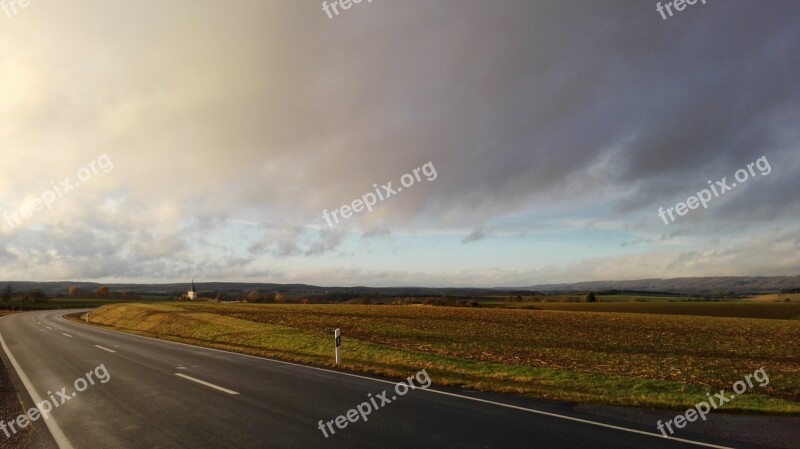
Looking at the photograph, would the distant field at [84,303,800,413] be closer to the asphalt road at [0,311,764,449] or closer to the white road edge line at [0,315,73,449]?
the asphalt road at [0,311,764,449]

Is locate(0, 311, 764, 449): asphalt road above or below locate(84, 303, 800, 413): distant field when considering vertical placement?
above

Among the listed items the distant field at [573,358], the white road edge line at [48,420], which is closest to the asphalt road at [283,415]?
the white road edge line at [48,420]

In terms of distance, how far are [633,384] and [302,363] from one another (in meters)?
10.7

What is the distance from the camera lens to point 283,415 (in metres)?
8.91

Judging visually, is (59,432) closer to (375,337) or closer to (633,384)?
(633,384)

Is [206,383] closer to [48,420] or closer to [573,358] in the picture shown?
[48,420]

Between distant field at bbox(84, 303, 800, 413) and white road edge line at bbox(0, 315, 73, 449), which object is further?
distant field at bbox(84, 303, 800, 413)

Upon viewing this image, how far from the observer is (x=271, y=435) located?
761 centimetres

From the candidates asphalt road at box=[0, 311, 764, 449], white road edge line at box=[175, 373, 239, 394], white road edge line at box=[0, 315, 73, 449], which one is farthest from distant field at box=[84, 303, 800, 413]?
white road edge line at box=[0, 315, 73, 449]

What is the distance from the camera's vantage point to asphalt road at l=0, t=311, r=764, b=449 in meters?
7.36

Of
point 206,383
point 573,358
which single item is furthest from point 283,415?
point 573,358

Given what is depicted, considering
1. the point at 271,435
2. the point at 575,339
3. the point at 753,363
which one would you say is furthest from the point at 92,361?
the point at 753,363

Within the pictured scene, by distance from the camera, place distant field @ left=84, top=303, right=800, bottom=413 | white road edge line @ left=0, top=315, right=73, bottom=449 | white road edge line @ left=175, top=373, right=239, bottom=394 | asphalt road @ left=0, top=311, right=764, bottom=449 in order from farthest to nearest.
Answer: distant field @ left=84, top=303, right=800, bottom=413
white road edge line @ left=175, top=373, right=239, bottom=394
white road edge line @ left=0, top=315, right=73, bottom=449
asphalt road @ left=0, top=311, right=764, bottom=449

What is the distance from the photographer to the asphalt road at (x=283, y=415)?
7359 mm
